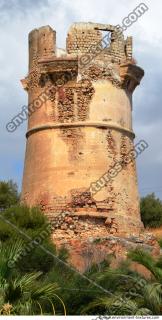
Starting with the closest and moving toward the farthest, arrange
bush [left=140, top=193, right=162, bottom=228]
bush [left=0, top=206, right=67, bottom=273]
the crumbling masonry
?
bush [left=0, top=206, right=67, bottom=273], the crumbling masonry, bush [left=140, top=193, right=162, bottom=228]

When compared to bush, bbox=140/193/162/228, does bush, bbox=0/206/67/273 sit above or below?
below

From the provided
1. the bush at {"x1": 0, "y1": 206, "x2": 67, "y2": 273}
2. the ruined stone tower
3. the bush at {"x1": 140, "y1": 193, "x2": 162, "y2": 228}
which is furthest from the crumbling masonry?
the bush at {"x1": 140, "y1": 193, "x2": 162, "y2": 228}

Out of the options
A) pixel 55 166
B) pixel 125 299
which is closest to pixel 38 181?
pixel 55 166

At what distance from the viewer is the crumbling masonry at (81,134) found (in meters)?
22.0

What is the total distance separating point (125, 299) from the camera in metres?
11.1

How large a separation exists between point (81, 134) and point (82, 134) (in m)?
0.03

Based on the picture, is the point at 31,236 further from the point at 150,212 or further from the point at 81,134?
the point at 150,212

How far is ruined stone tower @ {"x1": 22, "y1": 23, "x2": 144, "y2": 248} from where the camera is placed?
22.0m

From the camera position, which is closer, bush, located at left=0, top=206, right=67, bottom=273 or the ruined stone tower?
bush, located at left=0, top=206, right=67, bottom=273

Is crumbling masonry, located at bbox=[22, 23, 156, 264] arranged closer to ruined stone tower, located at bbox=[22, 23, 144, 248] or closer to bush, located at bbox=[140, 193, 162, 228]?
ruined stone tower, located at bbox=[22, 23, 144, 248]

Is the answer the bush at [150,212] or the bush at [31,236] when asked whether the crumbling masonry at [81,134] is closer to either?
the bush at [31,236]

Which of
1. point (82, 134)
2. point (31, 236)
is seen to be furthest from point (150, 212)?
point (31, 236)

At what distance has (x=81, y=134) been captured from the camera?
22.6m

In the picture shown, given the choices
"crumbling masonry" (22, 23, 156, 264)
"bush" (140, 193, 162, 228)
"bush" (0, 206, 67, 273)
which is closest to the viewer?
"bush" (0, 206, 67, 273)
